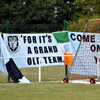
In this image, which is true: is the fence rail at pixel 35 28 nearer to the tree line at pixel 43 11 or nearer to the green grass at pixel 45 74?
the green grass at pixel 45 74

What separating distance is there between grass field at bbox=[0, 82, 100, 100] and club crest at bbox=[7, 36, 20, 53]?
6.99 ft

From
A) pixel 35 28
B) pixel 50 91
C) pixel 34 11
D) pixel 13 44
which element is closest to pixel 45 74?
pixel 35 28

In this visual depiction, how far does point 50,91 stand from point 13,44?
3.67m

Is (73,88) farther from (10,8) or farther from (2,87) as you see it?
(10,8)

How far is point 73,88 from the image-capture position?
39.0ft

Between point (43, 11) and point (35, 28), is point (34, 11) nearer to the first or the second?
point (43, 11)

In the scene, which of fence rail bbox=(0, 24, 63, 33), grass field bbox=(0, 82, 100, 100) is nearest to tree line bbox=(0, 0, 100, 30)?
fence rail bbox=(0, 24, 63, 33)

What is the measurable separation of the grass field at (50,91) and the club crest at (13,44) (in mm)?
2129

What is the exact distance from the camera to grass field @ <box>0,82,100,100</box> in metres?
10.2

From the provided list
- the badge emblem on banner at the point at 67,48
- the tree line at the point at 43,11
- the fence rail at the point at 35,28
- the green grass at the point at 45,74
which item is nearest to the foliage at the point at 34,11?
the tree line at the point at 43,11

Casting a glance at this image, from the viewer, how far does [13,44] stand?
47.5 ft

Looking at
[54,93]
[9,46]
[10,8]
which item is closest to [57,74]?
[9,46]

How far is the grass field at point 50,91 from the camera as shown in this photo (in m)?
10.2

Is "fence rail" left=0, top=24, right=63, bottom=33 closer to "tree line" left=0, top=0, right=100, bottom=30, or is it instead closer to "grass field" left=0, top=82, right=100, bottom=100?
"grass field" left=0, top=82, right=100, bottom=100
